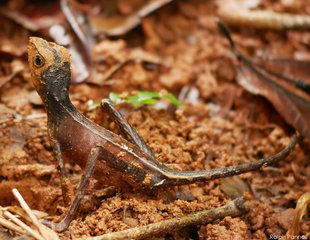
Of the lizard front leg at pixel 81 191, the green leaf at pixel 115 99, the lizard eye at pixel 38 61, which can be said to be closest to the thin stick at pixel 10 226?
the lizard front leg at pixel 81 191

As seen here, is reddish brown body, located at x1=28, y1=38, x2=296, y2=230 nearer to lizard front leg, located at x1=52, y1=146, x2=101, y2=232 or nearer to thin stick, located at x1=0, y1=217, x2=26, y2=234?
lizard front leg, located at x1=52, y1=146, x2=101, y2=232

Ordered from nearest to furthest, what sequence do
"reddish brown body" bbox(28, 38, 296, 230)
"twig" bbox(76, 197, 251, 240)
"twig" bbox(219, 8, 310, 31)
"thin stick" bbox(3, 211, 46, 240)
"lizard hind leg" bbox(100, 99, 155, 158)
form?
1. "thin stick" bbox(3, 211, 46, 240)
2. "twig" bbox(76, 197, 251, 240)
3. "reddish brown body" bbox(28, 38, 296, 230)
4. "lizard hind leg" bbox(100, 99, 155, 158)
5. "twig" bbox(219, 8, 310, 31)

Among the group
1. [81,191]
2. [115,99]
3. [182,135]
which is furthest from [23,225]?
[182,135]

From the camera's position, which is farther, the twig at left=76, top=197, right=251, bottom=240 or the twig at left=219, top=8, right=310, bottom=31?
the twig at left=219, top=8, right=310, bottom=31

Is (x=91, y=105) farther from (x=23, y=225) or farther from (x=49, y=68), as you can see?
(x=23, y=225)

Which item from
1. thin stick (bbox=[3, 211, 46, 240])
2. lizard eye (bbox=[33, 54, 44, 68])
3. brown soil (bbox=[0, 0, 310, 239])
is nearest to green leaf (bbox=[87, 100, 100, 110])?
brown soil (bbox=[0, 0, 310, 239])

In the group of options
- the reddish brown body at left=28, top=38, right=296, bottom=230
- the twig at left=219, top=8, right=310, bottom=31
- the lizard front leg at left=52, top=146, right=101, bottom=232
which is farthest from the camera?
the twig at left=219, top=8, right=310, bottom=31

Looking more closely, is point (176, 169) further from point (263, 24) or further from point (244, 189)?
point (263, 24)

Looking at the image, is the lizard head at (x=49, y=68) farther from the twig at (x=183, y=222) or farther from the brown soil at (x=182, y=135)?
the twig at (x=183, y=222)
